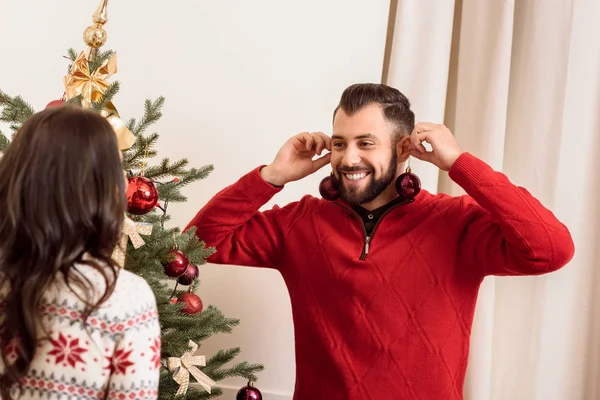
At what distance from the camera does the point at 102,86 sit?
184cm

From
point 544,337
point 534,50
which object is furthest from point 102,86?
point 544,337

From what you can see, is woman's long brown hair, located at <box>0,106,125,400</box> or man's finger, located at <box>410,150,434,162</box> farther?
man's finger, located at <box>410,150,434,162</box>

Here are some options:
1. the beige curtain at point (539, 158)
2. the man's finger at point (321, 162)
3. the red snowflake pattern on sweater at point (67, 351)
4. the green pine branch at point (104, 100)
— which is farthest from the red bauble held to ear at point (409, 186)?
the red snowflake pattern on sweater at point (67, 351)

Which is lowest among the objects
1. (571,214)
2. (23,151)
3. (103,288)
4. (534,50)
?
(103,288)

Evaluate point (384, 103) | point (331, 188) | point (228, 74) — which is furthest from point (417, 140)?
point (228, 74)

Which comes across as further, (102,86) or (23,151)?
(102,86)

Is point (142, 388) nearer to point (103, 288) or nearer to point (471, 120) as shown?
point (103, 288)

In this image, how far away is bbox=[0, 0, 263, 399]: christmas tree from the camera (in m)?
1.75

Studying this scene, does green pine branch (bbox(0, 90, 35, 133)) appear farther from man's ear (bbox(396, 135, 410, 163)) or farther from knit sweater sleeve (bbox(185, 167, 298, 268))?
man's ear (bbox(396, 135, 410, 163))

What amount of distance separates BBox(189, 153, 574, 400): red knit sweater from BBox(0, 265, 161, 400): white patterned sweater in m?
0.85

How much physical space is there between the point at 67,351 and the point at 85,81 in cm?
83

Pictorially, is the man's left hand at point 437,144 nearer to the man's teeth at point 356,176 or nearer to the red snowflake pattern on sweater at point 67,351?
the man's teeth at point 356,176

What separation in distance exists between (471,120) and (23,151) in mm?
1677

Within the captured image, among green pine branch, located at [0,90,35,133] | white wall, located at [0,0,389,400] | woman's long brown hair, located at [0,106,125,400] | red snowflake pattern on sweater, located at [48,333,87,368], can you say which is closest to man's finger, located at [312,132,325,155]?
white wall, located at [0,0,389,400]
